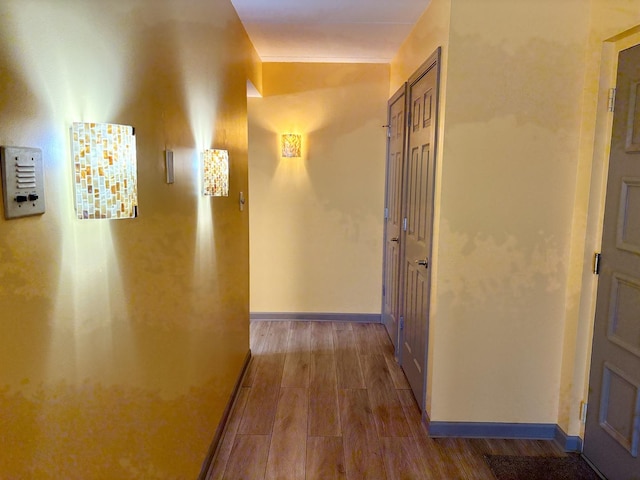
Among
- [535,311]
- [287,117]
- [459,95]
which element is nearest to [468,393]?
[535,311]

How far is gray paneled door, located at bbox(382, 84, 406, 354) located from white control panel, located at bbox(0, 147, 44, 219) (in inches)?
114

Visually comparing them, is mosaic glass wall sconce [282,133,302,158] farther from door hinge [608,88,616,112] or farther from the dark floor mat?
the dark floor mat

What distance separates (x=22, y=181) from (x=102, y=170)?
23 centimetres

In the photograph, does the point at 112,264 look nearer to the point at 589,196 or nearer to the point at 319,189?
the point at 589,196

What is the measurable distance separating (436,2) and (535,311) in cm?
178

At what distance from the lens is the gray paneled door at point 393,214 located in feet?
12.0

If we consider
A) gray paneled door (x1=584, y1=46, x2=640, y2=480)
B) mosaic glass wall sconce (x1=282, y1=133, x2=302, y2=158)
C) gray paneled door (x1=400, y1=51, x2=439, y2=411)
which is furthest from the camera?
mosaic glass wall sconce (x1=282, y1=133, x2=302, y2=158)

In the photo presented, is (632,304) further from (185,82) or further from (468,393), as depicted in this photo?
(185,82)

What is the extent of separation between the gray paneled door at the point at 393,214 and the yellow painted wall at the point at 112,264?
1.69m

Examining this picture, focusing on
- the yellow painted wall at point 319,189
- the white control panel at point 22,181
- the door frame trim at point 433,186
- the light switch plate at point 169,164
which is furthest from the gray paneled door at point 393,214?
the white control panel at point 22,181

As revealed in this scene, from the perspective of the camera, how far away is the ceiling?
109 inches

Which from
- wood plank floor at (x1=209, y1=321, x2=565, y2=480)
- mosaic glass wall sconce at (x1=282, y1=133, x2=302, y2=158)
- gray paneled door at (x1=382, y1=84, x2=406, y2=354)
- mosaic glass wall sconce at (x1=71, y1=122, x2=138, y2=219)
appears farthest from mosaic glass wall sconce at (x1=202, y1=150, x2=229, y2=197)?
mosaic glass wall sconce at (x1=282, y1=133, x2=302, y2=158)

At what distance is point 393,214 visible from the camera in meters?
4.04

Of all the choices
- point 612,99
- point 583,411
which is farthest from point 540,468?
point 612,99
